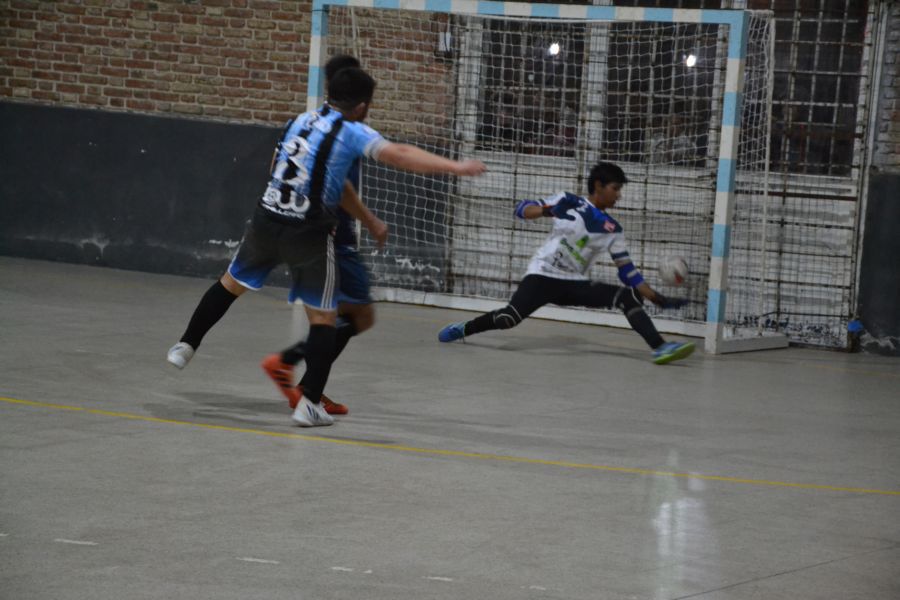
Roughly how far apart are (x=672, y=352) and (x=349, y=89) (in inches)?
145

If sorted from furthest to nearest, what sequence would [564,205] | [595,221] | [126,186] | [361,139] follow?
[126,186] → [595,221] → [564,205] → [361,139]

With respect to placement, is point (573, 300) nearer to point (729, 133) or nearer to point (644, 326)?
point (644, 326)

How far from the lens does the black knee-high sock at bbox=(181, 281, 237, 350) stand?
671cm

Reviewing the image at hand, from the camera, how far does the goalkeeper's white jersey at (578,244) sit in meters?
9.17

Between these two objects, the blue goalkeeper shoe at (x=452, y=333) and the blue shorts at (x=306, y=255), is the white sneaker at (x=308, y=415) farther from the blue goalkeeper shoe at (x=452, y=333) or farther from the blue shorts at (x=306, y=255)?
the blue goalkeeper shoe at (x=452, y=333)

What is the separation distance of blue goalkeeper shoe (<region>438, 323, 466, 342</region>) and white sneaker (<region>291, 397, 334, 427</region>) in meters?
3.23

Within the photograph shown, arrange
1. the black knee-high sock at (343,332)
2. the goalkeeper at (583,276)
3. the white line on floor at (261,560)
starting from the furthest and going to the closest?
1. the goalkeeper at (583,276)
2. the black knee-high sock at (343,332)
3. the white line on floor at (261,560)

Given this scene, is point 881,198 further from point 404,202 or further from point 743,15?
point 404,202

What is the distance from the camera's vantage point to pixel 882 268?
10602 mm

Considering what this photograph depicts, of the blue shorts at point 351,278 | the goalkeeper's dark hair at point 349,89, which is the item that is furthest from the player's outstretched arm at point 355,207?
the goalkeeper's dark hair at point 349,89

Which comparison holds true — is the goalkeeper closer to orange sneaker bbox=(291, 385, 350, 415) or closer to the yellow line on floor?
orange sneaker bbox=(291, 385, 350, 415)

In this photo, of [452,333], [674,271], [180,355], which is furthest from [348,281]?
[674,271]

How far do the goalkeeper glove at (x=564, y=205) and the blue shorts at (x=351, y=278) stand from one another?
255 cm

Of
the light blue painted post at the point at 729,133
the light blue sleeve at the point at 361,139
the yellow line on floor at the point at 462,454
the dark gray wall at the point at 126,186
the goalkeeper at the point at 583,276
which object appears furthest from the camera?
the dark gray wall at the point at 126,186
